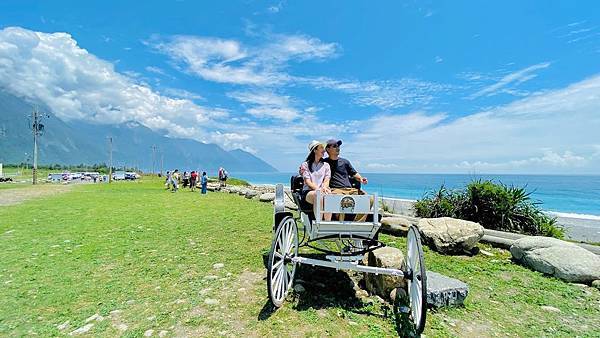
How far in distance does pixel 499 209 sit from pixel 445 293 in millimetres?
5940

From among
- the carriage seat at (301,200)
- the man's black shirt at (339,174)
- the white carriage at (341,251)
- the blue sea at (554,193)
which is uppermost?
the man's black shirt at (339,174)

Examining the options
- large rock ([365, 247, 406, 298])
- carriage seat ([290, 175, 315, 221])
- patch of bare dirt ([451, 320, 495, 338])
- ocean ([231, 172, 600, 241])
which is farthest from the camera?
ocean ([231, 172, 600, 241])

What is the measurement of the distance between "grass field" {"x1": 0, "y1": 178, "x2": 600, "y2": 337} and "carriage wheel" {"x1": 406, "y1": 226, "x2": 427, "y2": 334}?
0.93 feet

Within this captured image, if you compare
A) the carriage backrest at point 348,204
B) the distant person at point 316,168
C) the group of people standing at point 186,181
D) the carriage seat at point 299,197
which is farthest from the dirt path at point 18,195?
the carriage backrest at point 348,204

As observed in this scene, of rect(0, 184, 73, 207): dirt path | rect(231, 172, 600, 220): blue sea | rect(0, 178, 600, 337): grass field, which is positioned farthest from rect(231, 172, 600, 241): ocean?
rect(0, 184, 73, 207): dirt path

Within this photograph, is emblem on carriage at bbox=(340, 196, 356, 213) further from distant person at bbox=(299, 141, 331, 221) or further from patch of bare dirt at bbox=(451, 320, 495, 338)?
patch of bare dirt at bbox=(451, 320, 495, 338)

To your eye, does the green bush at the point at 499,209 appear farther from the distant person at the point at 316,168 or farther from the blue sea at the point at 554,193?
the distant person at the point at 316,168

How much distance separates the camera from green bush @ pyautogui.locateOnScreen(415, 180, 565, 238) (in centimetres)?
830

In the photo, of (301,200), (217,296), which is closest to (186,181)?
(301,200)

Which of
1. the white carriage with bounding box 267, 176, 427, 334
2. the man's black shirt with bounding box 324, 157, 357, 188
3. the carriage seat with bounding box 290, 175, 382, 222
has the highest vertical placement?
the man's black shirt with bounding box 324, 157, 357, 188

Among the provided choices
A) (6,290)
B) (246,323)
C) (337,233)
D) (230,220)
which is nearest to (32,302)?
(6,290)

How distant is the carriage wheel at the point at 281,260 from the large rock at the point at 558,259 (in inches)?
162

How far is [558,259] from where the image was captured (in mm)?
5039

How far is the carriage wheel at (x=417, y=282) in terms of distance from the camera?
9.64 ft
